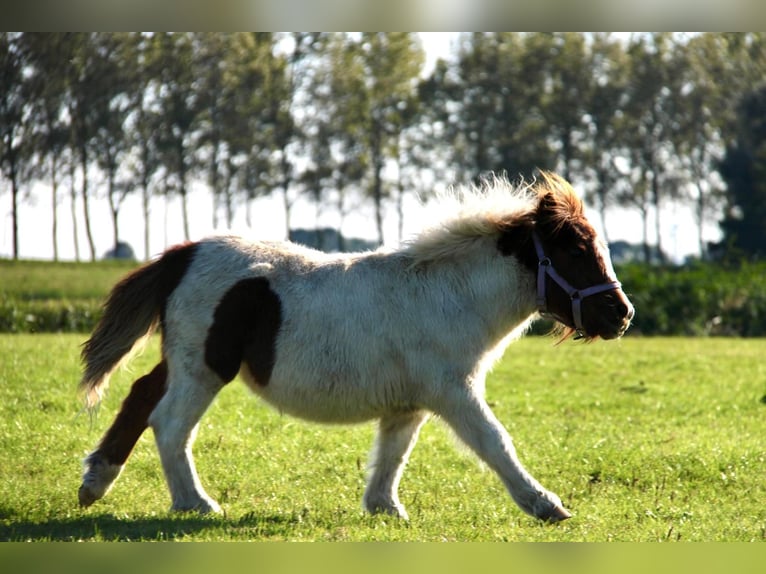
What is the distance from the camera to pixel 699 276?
2828 cm

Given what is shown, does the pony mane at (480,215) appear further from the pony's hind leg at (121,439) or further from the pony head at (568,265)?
the pony's hind leg at (121,439)

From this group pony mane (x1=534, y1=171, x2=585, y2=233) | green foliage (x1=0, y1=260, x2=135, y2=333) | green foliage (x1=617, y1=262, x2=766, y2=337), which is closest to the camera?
pony mane (x1=534, y1=171, x2=585, y2=233)

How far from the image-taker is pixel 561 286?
746cm

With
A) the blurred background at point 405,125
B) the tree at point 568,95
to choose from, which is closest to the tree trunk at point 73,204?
the blurred background at point 405,125

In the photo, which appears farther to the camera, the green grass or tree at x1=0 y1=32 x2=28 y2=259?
tree at x1=0 y1=32 x2=28 y2=259

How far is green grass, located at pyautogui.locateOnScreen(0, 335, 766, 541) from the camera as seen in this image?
23.0 feet

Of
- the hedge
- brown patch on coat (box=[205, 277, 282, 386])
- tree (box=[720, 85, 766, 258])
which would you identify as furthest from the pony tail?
tree (box=[720, 85, 766, 258])

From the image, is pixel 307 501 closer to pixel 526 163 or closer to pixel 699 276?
pixel 699 276

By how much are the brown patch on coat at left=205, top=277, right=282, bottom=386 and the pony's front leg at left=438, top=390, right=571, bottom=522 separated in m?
1.48

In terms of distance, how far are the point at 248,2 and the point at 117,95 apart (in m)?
22.0

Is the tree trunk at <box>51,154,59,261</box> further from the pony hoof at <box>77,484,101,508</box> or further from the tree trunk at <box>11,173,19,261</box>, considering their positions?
the pony hoof at <box>77,484,101,508</box>

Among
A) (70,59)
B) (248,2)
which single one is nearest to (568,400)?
(248,2)

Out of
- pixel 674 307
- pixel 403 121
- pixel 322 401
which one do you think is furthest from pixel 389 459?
pixel 403 121

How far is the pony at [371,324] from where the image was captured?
7.25 meters
